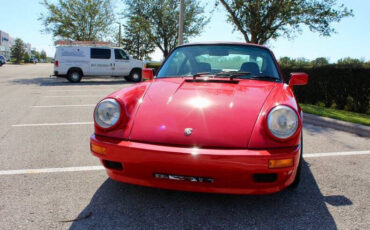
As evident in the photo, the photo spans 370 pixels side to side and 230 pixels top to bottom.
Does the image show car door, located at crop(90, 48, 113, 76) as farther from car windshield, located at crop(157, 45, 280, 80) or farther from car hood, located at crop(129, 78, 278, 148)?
car hood, located at crop(129, 78, 278, 148)

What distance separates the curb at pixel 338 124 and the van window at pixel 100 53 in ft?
43.2

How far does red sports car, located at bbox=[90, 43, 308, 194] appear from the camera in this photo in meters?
2.14

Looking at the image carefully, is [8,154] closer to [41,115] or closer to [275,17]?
[41,115]

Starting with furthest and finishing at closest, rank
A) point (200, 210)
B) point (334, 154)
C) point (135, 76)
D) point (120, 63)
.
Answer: point (135, 76) → point (120, 63) → point (334, 154) → point (200, 210)

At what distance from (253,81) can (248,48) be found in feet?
2.51

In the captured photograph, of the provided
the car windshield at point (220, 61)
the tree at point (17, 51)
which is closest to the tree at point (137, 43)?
the car windshield at point (220, 61)

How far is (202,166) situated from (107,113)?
96cm

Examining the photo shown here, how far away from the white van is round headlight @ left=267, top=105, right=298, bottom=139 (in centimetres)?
1633

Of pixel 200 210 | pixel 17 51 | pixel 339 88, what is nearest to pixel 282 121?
pixel 200 210

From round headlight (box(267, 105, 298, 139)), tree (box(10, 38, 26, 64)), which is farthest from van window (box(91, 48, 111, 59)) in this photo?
tree (box(10, 38, 26, 64))

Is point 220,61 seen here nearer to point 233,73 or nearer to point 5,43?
point 233,73

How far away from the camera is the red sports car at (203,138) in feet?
7.03

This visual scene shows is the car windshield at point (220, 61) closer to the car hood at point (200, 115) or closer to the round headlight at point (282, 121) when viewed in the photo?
the car hood at point (200, 115)

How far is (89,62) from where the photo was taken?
1731cm
